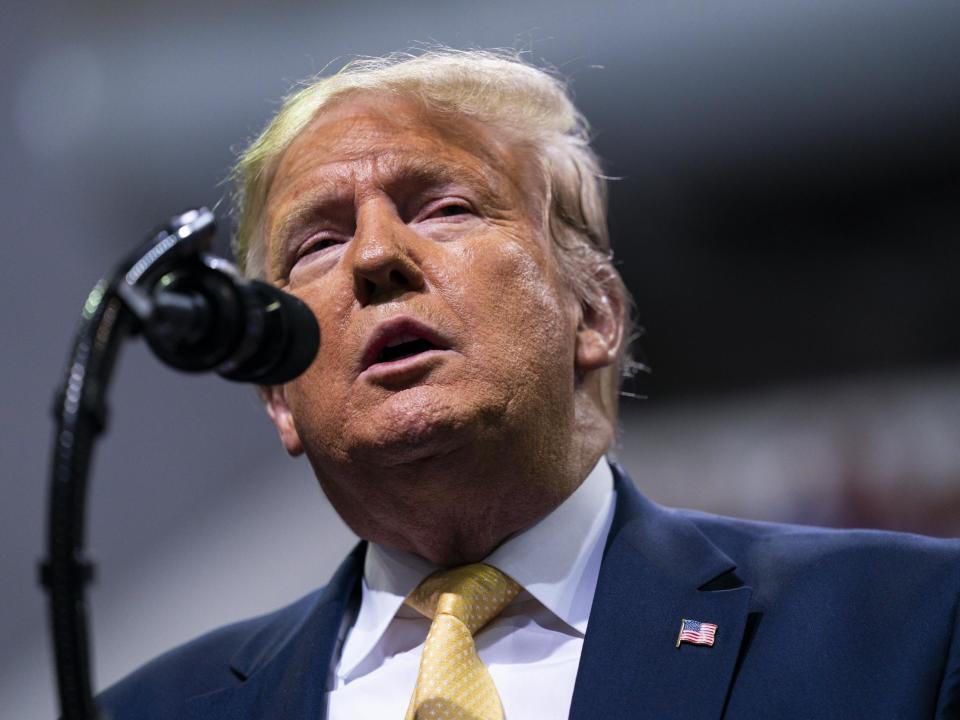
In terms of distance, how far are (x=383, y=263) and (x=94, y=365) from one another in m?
0.82

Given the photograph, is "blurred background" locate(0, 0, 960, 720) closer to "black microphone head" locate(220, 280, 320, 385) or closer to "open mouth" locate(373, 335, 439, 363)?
"open mouth" locate(373, 335, 439, 363)

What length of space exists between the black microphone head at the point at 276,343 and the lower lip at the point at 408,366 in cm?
57

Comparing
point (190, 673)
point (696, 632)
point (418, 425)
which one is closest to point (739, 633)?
point (696, 632)

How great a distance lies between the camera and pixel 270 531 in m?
4.53

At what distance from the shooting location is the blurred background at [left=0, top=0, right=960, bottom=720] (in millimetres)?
4223

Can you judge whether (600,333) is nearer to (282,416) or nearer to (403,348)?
(403,348)

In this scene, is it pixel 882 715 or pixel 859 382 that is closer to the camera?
pixel 882 715

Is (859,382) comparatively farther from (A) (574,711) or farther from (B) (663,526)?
(A) (574,711)

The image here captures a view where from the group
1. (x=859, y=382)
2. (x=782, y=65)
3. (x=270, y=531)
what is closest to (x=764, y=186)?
(x=782, y=65)

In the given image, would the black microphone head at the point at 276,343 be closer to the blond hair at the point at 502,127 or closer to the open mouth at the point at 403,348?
the open mouth at the point at 403,348

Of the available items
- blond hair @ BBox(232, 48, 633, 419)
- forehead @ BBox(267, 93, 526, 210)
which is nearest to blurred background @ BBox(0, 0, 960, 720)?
blond hair @ BBox(232, 48, 633, 419)

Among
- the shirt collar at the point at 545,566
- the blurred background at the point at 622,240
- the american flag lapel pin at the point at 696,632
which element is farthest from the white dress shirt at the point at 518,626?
the blurred background at the point at 622,240

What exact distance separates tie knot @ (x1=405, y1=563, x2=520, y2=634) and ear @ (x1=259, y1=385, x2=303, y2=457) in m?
0.36

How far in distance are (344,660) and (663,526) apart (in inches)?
22.2
